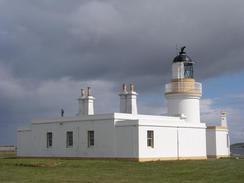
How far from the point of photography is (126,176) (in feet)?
70.0

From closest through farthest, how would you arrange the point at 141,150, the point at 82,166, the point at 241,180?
1. the point at 241,180
2. the point at 82,166
3. the point at 141,150

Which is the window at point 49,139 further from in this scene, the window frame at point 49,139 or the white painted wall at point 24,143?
the white painted wall at point 24,143

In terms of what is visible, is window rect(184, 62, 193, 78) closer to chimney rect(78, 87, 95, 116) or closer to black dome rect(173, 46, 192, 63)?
black dome rect(173, 46, 192, 63)

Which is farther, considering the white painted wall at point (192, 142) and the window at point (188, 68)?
the window at point (188, 68)

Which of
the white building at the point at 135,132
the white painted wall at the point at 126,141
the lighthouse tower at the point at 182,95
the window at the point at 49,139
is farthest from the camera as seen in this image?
Result: the lighthouse tower at the point at 182,95

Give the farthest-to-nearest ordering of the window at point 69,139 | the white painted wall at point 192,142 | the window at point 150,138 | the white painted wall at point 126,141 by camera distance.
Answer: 1. the window at point 69,139
2. the white painted wall at point 192,142
3. the window at point 150,138
4. the white painted wall at point 126,141

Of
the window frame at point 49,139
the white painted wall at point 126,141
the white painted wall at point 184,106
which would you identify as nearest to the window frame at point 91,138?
the white painted wall at point 126,141

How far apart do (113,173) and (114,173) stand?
0.16ft

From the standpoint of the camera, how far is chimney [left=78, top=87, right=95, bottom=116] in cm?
3531

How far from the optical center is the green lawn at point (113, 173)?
2002 cm

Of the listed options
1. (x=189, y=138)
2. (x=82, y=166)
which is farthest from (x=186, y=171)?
(x=189, y=138)

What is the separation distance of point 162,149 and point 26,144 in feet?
38.0

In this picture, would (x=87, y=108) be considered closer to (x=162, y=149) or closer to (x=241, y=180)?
(x=162, y=149)

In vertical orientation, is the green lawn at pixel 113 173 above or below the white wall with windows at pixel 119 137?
below
